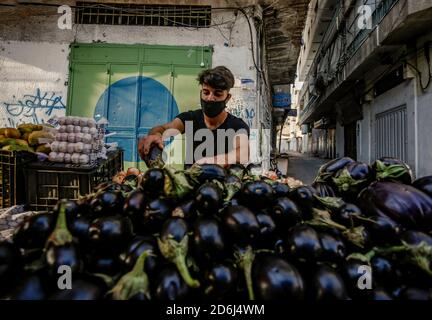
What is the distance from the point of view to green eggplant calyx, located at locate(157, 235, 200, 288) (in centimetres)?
96

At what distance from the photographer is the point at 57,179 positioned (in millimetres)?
2832

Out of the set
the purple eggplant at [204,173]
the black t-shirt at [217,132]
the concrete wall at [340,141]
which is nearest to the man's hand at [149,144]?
the black t-shirt at [217,132]

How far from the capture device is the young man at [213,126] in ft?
14.8

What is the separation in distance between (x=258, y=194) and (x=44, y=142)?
10.8 ft

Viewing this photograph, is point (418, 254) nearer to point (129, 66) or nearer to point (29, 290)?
point (29, 290)

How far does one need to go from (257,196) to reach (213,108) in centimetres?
357

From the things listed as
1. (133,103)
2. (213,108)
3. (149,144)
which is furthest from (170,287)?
(133,103)

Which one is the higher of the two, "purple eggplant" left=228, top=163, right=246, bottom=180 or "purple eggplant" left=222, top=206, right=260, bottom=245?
"purple eggplant" left=228, top=163, right=246, bottom=180

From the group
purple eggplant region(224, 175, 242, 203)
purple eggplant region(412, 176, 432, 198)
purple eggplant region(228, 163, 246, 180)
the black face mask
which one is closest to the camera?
purple eggplant region(224, 175, 242, 203)

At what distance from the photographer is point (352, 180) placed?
4.94ft

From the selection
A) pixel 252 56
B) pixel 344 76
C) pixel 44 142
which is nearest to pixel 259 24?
pixel 252 56

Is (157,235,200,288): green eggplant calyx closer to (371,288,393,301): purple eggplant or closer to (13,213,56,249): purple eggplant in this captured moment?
(13,213,56,249): purple eggplant

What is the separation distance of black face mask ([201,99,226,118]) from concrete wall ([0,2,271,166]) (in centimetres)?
137

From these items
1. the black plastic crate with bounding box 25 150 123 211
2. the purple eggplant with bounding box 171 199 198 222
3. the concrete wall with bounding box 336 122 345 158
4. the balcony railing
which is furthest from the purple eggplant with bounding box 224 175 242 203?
the concrete wall with bounding box 336 122 345 158
